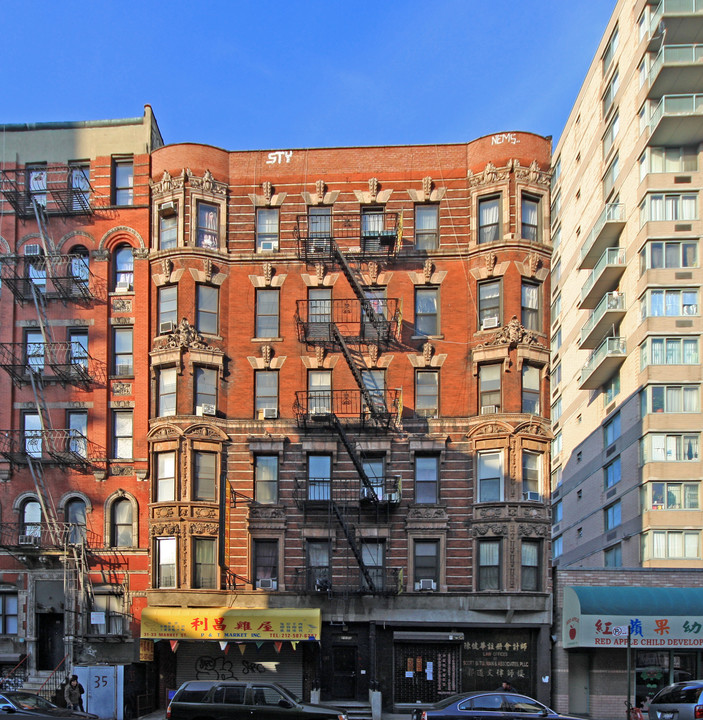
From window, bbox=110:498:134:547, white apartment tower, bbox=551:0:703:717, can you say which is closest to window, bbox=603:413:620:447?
white apartment tower, bbox=551:0:703:717

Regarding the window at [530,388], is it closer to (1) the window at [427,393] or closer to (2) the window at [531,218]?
(1) the window at [427,393]

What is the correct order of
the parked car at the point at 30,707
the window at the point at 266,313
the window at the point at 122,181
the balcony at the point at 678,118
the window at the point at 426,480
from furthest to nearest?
the balcony at the point at 678,118
the window at the point at 122,181
the window at the point at 266,313
the window at the point at 426,480
the parked car at the point at 30,707

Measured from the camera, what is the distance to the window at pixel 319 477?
39.1 meters

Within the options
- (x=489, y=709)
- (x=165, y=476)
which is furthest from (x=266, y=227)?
(x=489, y=709)

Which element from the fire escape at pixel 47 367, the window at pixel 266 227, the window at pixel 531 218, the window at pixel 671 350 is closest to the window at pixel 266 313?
the window at pixel 266 227

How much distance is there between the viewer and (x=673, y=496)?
47.2 meters

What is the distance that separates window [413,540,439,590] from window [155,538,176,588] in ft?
31.3

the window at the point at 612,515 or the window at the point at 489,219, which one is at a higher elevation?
the window at the point at 489,219

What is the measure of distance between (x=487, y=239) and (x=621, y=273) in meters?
15.3

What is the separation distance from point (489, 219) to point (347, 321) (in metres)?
7.22

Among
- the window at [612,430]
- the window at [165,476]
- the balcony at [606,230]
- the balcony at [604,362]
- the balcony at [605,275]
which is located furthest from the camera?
the window at [612,430]

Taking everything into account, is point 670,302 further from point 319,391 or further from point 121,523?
point 121,523

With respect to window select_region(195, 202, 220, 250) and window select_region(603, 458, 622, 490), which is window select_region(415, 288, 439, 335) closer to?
window select_region(195, 202, 220, 250)

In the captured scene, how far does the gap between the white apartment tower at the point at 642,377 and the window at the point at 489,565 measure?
2580 millimetres
